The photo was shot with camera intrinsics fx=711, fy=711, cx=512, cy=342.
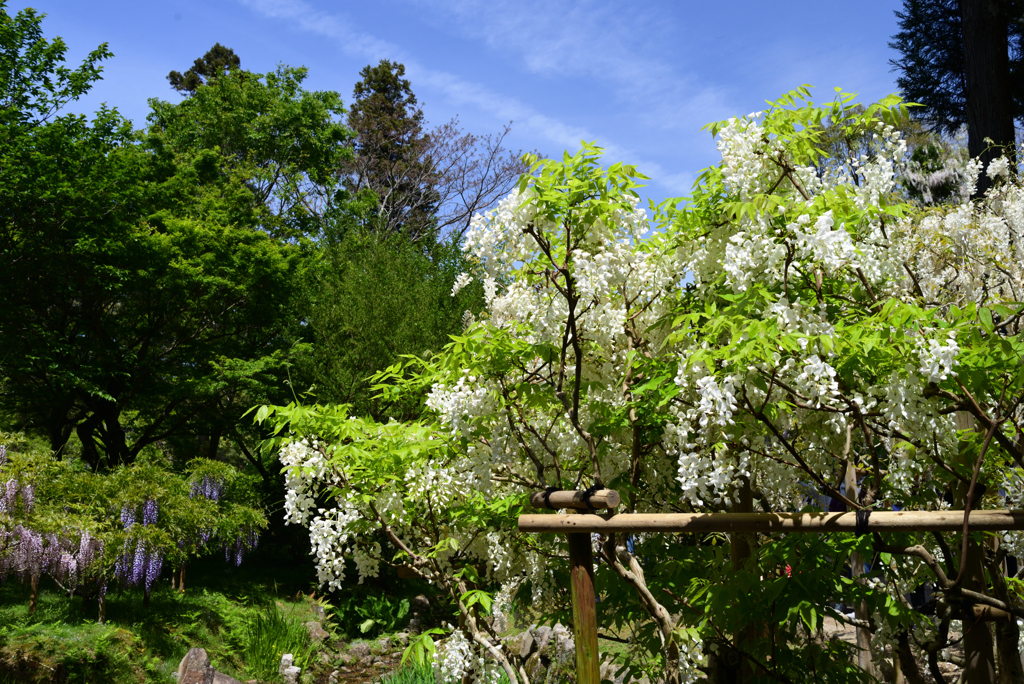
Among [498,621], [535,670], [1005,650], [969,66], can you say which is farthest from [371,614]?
[969,66]

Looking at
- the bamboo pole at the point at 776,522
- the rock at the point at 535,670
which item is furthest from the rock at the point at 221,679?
the bamboo pole at the point at 776,522

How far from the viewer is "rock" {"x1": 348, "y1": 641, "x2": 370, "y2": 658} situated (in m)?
11.8

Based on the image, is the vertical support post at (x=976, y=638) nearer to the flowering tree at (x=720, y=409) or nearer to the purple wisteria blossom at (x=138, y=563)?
the flowering tree at (x=720, y=409)

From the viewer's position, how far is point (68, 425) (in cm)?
1708

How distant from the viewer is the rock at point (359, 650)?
38.7 feet

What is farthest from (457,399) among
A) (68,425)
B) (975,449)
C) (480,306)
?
(68,425)

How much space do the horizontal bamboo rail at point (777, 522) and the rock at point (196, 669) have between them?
23.2ft

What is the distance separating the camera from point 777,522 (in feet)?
9.62

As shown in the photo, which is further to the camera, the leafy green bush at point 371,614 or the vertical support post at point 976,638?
the leafy green bush at point 371,614

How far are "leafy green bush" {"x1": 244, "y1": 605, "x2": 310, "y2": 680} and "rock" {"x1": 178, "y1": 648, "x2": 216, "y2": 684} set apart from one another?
1286 millimetres

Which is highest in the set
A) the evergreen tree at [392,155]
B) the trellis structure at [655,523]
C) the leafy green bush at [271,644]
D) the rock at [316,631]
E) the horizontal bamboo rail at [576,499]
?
the evergreen tree at [392,155]

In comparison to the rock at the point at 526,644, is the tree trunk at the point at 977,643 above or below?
above

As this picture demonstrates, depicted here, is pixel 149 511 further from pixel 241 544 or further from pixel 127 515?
pixel 241 544

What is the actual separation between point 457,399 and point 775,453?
5.37ft
